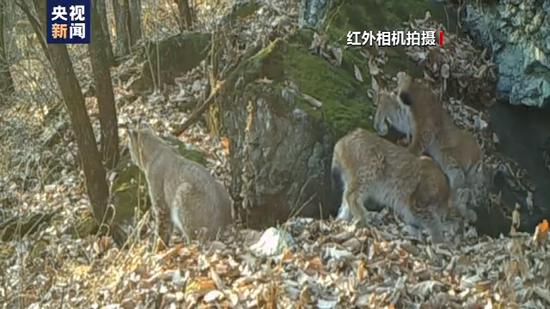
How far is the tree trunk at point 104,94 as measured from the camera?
9281 millimetres

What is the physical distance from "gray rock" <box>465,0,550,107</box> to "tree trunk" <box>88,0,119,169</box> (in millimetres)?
4732

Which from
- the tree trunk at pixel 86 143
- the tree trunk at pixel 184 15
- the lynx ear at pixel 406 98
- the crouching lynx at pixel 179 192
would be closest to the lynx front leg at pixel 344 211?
the crouching lynx at pixel 179 192

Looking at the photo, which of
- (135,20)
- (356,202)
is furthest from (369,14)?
(135,20)

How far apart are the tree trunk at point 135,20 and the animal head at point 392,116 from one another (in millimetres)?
6983

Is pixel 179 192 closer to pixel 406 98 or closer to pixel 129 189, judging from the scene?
pixel 129 189

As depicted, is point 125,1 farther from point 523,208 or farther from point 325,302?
point 325,302

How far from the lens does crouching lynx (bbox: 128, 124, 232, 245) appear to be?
6.66 meters

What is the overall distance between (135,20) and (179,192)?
25.8ft

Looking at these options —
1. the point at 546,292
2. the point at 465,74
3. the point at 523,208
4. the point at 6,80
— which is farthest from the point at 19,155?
the point at 546,292

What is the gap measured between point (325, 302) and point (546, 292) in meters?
1.49

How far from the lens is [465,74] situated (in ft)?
30.2

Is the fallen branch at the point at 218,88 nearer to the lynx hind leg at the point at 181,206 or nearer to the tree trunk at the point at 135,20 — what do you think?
the lynx hind leg at the point at 181,206

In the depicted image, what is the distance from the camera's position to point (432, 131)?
7.71 meters

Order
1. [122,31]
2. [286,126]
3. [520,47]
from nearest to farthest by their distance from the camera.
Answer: [286,126]
[520,47]
[122,31]
